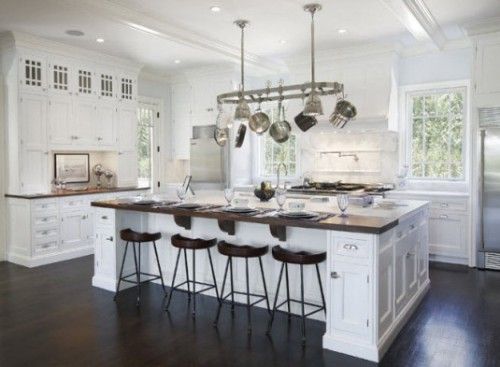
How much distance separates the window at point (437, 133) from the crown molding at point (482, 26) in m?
0.89

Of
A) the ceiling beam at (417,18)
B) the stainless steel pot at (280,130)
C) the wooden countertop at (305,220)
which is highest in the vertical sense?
the ceiling beam at (417,18)

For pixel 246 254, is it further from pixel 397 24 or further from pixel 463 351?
pixel 397 24

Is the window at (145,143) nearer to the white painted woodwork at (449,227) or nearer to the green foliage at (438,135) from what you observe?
the green foliage at (438,135)

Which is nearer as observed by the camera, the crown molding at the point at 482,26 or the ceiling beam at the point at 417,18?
the ceiling beam at the point at 417,18

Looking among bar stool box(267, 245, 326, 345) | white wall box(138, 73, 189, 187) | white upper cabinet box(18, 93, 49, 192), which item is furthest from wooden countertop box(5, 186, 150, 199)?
bar stool box(267, 245, 326, 345)

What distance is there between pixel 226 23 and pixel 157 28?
80 cm

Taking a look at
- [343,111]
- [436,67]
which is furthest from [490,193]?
[343,111]

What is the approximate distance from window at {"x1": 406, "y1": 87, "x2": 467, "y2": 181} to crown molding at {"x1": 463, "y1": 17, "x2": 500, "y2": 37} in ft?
2.94

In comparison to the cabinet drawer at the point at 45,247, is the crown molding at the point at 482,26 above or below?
above

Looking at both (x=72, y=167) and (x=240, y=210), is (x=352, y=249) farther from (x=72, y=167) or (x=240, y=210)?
(x=72, y=167)

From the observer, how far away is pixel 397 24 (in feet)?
16.5

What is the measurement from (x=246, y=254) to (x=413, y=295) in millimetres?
1620

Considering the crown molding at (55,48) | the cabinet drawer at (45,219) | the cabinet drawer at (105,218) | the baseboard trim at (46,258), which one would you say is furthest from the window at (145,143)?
the cabinet drawer at (105,218)

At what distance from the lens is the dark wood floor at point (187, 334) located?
115 inches
